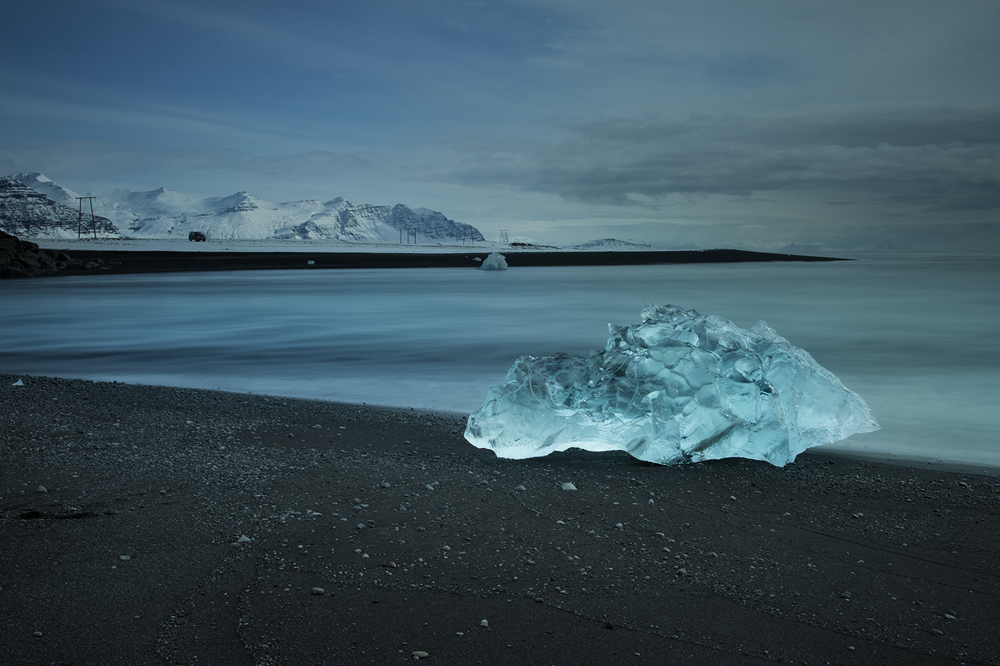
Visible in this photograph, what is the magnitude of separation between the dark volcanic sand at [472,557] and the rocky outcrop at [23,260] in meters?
33.0

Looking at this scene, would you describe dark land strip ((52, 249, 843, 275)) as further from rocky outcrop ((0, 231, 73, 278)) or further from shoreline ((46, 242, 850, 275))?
rocky outcrop ((0, 231, 73, 278))

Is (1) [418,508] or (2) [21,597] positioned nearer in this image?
(2) [21,597]

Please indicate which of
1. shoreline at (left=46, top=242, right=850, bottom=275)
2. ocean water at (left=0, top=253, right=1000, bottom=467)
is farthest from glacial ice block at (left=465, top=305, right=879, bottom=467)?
shoreline at (left=46, top=242, right=850, bottom=275)

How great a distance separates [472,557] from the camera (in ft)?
10.1

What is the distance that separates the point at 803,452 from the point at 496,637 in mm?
3053

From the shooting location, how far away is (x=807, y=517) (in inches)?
142

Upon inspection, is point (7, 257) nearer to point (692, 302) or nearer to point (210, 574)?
point (692, 302)

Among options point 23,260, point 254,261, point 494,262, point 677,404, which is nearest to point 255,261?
point 254,261

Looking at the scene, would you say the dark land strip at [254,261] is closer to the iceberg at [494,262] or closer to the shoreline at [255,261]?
the shoreline at [255,261]

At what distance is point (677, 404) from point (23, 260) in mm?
37486

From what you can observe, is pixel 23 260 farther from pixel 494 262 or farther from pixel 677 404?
pixel 677 404

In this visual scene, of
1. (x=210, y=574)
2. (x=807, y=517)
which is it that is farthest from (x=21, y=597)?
(x=807, y=517)

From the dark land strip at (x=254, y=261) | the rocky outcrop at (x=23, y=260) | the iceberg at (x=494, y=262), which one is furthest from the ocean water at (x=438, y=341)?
the iceberg at (x=494, y=262)

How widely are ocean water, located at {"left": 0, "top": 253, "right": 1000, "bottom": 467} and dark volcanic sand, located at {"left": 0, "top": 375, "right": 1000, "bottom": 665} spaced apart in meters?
1.69
